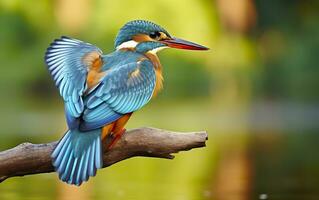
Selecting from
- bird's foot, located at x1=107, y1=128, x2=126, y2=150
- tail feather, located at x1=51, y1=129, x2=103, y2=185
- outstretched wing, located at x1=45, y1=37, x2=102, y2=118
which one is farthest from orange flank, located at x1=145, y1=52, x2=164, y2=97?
tail feather, located at x1=51, y1=129, x2=103, y2=185

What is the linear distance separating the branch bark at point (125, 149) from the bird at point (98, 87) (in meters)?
0.08

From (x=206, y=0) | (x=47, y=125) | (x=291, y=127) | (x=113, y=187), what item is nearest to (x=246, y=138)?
(x=291, y=127)

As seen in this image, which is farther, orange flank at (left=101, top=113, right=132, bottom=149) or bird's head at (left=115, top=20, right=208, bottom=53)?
bird's head at (left=115, top=20, right=208, bottom=53)

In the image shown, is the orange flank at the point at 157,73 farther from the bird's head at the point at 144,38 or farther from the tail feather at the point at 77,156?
the tail feather at the point at 77,156

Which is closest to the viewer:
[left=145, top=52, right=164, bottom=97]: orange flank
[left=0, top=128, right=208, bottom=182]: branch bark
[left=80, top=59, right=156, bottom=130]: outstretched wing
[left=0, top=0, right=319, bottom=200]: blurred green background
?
[left=80, top=59, right=156, bottom=130]: outstretched wing

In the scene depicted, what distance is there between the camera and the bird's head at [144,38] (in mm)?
6258

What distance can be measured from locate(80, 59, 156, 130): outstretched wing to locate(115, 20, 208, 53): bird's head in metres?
0.11

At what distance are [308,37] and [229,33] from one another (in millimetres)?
1616

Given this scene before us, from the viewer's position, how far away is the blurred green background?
15.2 metres

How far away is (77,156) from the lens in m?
5.60

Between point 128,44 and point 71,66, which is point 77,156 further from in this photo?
point 128,44

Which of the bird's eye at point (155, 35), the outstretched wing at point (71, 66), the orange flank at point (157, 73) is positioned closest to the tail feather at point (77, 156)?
the outstretched wing at point (71, 66)

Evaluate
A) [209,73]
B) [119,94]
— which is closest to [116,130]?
[119,94]

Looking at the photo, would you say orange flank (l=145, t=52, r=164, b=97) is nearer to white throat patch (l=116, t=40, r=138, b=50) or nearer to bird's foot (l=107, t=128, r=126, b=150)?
white throat patch (l=116, t=40, r=138, b=50)
